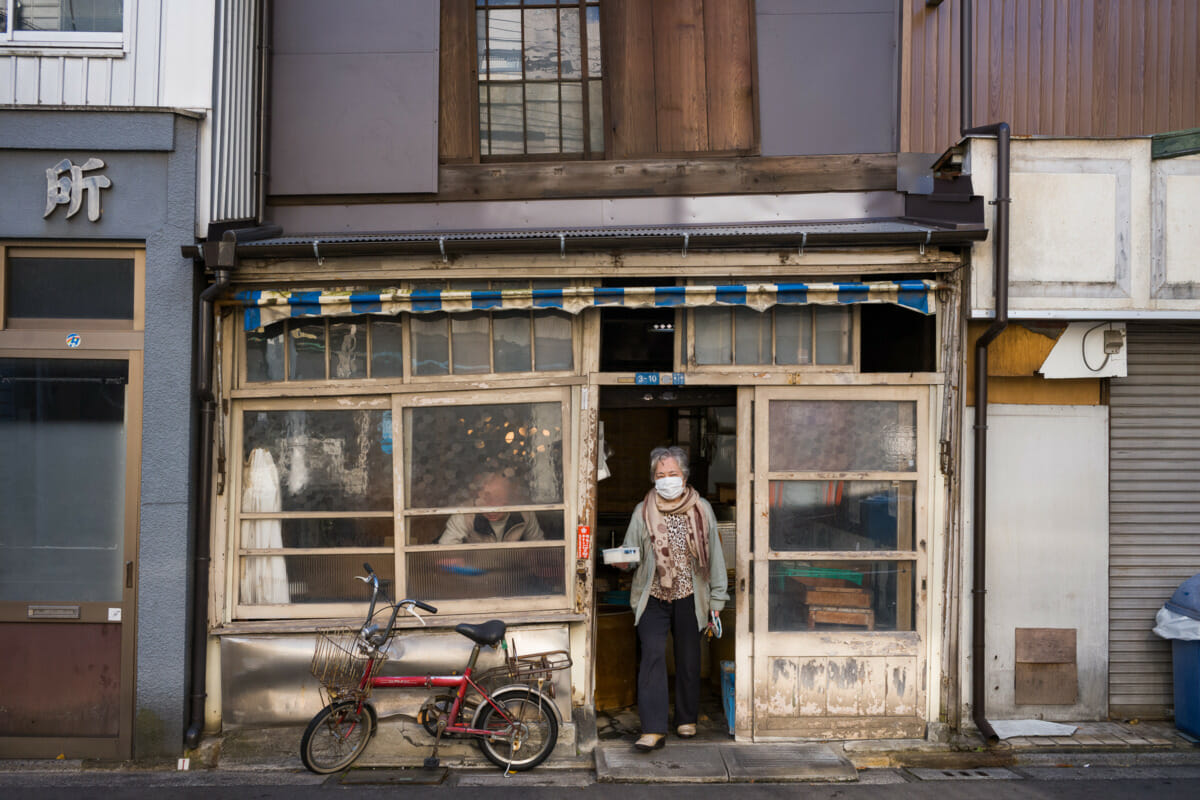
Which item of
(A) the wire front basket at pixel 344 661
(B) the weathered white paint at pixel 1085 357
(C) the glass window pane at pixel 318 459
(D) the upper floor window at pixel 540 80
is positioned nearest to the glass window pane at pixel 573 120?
(D) the upper floor window at pixel 540 80

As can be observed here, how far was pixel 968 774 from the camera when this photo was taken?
6.40m

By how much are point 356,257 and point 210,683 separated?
3.48m

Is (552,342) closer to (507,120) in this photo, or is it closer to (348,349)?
(348,349)

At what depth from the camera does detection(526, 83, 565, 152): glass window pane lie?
25.6 feet

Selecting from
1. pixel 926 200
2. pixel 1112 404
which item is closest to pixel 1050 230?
pixel 926 200

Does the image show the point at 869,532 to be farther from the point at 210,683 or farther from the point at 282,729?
the point at 210,683

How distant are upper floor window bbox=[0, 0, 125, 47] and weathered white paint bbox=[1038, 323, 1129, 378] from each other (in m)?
7.69

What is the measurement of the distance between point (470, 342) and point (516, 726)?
2947 mm

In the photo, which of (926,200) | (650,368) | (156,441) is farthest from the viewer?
(650,368)

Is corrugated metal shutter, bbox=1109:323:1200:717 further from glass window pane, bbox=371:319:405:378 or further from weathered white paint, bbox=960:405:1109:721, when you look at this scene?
glass window pane, bbox=371:319:405:378

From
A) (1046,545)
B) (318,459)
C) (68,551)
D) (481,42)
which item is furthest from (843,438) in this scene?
(68,551)

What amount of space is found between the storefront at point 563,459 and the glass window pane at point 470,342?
18 mm

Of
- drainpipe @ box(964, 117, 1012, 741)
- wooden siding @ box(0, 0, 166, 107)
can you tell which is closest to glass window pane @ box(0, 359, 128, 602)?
wooden siding @ box(0, 0, 166, 107)

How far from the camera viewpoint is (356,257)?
6980 mm
